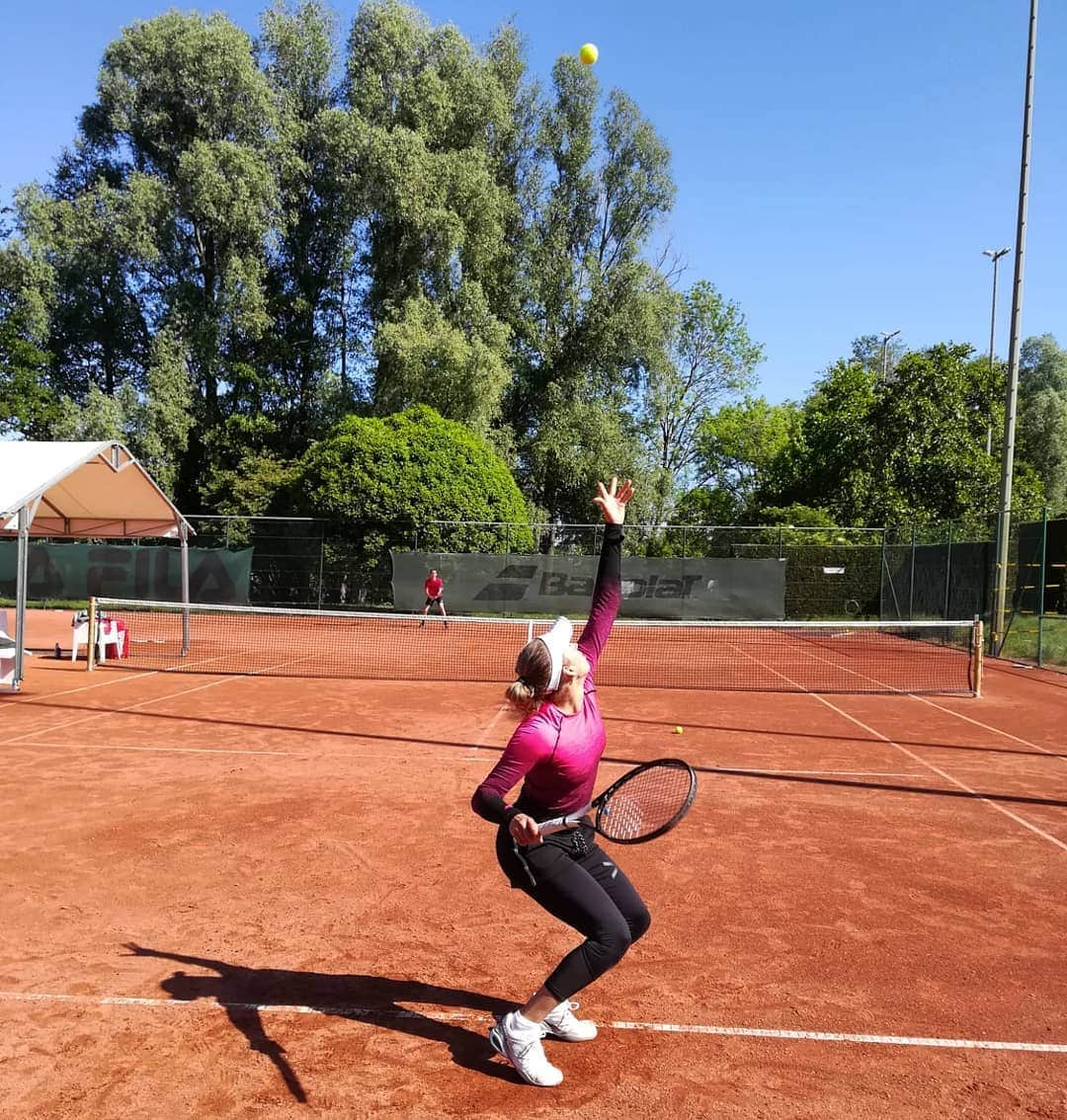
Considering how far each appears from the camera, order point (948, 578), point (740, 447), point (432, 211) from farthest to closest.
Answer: point (740, 447) → point (432, 211) → point (948, 578)

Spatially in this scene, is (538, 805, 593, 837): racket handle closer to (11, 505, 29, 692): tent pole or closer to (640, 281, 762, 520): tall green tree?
(11, 505, 29, 692): tent pole

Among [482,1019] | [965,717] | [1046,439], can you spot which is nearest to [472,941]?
[482,1019]

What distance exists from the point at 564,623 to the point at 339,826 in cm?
411

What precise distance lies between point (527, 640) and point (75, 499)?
387 inches

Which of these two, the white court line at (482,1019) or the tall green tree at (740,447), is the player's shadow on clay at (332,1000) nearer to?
the white court line at (482,1019)

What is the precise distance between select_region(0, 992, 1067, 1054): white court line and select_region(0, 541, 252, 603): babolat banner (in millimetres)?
25093

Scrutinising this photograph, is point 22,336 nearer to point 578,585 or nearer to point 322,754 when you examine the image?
point 578,585

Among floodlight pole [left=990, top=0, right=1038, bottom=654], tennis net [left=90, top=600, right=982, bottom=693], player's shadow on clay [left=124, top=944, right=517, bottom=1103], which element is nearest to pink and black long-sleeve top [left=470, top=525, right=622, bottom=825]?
player's shadow on clay [left=124, top=944, right=517, bottom=1103]

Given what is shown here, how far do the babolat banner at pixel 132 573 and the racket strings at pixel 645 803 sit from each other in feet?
85.7

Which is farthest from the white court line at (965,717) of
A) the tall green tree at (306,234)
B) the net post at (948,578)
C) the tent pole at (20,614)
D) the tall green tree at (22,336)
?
the tall green tree at (22,336)

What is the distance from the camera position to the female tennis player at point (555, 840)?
3438 mm

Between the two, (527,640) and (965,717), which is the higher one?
(965,717)

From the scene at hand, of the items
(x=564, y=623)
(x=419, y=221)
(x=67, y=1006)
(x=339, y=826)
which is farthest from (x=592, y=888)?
(x=419, y=221)

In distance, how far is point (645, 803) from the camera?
3.84m
